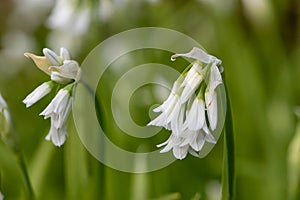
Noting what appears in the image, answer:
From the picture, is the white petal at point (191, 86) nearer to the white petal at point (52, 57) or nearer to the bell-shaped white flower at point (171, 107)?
the bell-shaped white flower at point (171, 107)

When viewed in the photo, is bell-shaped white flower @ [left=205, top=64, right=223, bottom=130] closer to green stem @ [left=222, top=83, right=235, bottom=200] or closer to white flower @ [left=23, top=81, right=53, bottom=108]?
green stem @ [left=222, top=83, right=235, bottom=200]

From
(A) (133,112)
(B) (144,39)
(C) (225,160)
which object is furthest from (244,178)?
(C) (225,160)

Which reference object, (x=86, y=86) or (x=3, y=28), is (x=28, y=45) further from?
(x=86, y=86)

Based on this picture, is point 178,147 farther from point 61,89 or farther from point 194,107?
point 61,89

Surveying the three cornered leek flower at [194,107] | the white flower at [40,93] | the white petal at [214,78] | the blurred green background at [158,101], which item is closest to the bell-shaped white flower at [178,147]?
the three cornered leek flower at [194,107]

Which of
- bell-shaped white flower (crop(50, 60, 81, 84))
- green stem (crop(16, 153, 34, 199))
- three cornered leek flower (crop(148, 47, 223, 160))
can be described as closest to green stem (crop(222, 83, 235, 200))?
three cornered leek flower (crop(148, 47, 223, 160))

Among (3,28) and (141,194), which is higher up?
(3,28)

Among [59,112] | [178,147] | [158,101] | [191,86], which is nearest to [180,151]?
[178,147]

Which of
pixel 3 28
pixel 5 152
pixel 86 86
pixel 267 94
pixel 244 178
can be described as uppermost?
pixel 3 28
